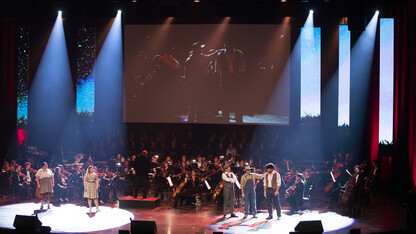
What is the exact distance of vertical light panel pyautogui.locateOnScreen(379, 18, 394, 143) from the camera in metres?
16.6

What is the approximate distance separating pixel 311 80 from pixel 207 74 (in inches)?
204

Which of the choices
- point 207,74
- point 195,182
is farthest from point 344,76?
point 195,182

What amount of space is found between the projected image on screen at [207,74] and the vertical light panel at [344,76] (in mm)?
2811

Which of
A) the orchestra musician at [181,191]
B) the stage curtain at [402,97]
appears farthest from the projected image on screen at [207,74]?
the orchestra musician at [181,191]

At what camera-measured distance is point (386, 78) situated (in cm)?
1672

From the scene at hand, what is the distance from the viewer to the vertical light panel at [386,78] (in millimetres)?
16578

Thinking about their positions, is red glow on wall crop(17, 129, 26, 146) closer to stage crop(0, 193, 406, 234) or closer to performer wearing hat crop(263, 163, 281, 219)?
stage crop(0, 193, 406, 234)

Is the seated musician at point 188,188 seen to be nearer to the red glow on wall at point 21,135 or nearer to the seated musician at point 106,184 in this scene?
the seated musician at point 106,184

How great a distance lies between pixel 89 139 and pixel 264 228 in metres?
11.6

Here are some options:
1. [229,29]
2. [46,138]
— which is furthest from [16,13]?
[229,29]

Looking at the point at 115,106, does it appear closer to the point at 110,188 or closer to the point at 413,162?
the point at 110,188

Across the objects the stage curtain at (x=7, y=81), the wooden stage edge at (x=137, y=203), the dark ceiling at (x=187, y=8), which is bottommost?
the wooden stage edge at (x=137, y=203)

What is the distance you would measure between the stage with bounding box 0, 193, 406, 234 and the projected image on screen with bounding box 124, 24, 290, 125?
587 cm

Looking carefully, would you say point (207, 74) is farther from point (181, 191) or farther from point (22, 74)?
point (22, 74)
